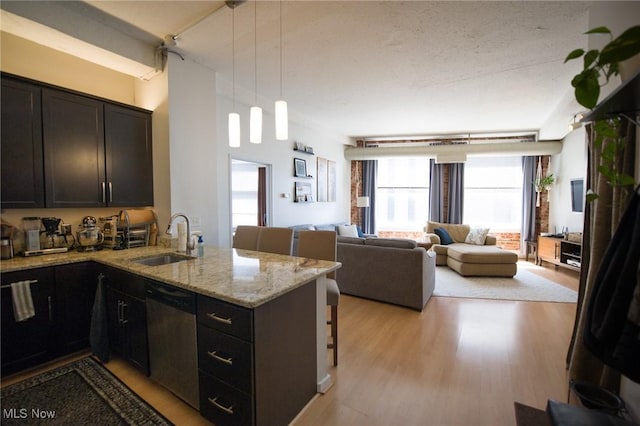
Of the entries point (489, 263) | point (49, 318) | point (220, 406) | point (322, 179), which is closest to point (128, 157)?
point (49, 318)

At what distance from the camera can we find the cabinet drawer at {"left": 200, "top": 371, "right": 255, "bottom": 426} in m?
1.44

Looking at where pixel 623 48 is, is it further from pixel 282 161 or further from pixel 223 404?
pixel 282 161

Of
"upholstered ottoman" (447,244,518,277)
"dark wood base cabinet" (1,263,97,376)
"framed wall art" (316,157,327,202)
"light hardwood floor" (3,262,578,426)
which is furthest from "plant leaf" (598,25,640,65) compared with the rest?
"framed wall art" (316,157,327,202)

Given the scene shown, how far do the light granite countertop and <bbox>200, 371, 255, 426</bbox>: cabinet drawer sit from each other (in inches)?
19.9

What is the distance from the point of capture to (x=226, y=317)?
57.9 inches

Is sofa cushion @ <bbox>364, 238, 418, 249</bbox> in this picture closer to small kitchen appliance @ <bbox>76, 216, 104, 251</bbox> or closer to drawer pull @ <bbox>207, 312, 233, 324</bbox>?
drawer pull @ <bbox>207, 312, 233, 324</bbox>

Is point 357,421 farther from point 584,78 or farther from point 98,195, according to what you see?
point 98,195

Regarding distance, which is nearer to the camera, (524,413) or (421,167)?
(524,413)

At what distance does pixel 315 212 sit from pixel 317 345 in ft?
14.4

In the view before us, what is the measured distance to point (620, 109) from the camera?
3.86 feet

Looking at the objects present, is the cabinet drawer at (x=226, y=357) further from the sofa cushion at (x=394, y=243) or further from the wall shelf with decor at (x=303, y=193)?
the wall shelf with decor at (x=303, y=193)

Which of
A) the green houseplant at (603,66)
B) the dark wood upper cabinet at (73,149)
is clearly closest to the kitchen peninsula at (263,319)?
the dark wood upper cabinet at (73,149)

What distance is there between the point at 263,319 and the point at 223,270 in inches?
25.6

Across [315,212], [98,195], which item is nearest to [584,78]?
[98,195]
